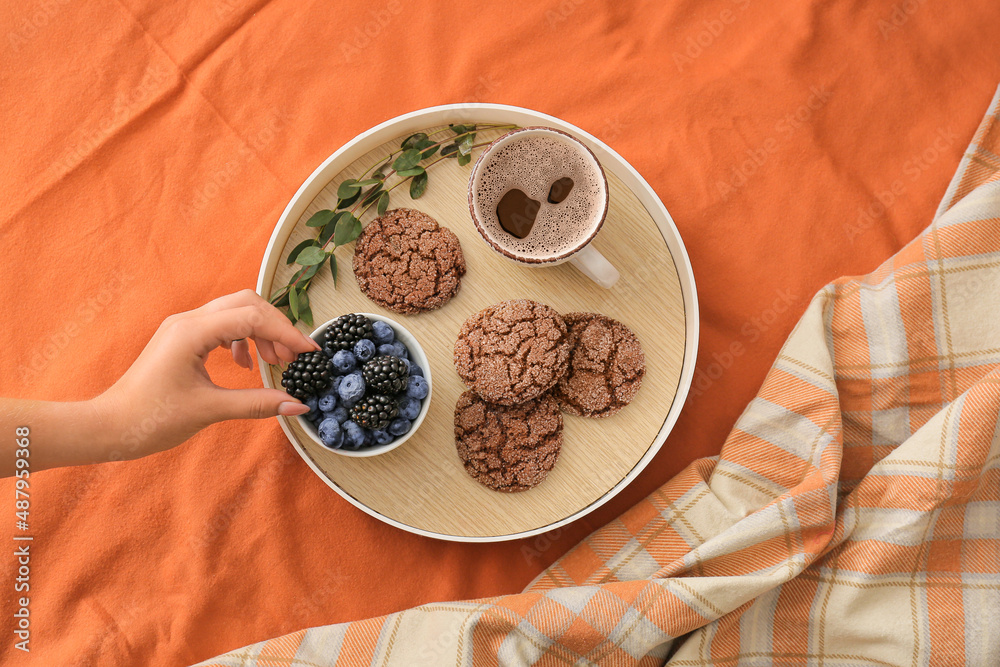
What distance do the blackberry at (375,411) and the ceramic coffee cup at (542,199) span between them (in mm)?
372

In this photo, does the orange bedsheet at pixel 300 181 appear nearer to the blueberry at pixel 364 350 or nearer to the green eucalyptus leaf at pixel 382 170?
the green eucalyptus leaf at pixel 382 170

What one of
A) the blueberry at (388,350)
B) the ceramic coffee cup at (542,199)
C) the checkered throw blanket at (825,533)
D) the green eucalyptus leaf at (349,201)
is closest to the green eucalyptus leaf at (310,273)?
the green eucalyptus leaf at (349,201)

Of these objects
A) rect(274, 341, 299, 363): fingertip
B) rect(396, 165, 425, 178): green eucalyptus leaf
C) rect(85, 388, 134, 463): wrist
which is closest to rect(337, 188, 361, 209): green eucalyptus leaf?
rect(396, 165, 425, 178): green eucalyptus leaf

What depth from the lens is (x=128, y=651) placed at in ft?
4.91

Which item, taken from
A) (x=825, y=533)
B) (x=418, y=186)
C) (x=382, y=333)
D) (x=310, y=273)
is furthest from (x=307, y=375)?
(x=825, y=533)

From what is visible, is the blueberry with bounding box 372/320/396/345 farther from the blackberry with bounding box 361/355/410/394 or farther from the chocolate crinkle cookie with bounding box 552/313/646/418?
the chocolate crinkle cookie with bounding box 552/313/646/418

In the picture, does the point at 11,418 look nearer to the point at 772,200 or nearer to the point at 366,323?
the point at 366,323

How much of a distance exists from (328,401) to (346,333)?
136 millimetres

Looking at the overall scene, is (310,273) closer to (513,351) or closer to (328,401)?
(328,401)

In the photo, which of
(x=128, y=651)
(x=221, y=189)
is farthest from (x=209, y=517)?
(x=221, y=189)

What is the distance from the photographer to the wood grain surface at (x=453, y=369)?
4.55 ft

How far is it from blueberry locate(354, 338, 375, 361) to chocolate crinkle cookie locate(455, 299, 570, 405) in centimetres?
22

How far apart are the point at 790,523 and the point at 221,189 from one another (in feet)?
5.16

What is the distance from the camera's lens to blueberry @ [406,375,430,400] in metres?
A: 1.25
